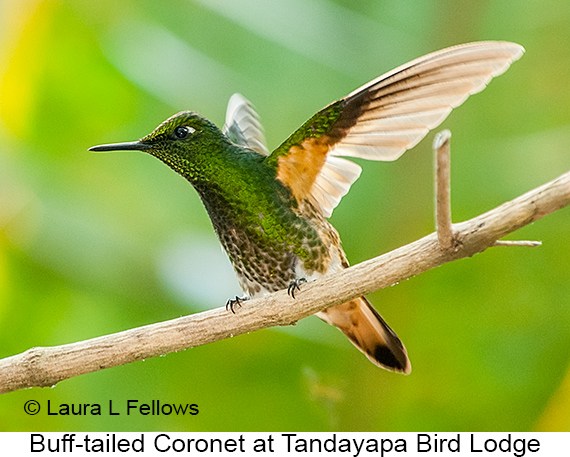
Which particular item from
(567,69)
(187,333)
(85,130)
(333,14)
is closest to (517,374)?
(567,69)

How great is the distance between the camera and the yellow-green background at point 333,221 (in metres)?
1.50

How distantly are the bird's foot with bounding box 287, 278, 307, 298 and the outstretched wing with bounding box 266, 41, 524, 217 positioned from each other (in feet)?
0.48

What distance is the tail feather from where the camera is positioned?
1.25 meters

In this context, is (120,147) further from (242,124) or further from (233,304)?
(242,124)

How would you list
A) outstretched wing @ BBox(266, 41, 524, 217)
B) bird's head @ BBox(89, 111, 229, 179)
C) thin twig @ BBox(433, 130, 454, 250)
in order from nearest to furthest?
thin twig @ BBox(433, 130, 454, 250), outstretched wing @ BBox(266, 41, 524, 217), bird's head @ BBox(89, 111, 229, 179)

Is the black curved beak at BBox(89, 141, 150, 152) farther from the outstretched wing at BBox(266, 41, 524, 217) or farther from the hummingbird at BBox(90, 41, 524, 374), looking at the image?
the outstretched wing at BBox(266, 41, 524, 217)

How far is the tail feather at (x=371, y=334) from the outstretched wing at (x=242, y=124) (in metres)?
0.48

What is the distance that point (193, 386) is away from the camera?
1.66 meters

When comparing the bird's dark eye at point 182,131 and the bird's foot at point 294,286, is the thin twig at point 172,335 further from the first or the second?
the bird's dark eye at point 182,131

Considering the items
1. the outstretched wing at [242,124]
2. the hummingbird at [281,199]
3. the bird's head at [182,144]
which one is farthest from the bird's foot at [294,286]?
the outstretched wing at [242,124]

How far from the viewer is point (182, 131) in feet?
4.16

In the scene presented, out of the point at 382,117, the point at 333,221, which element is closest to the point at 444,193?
the point at 382,117

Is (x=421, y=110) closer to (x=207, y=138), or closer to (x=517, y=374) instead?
(x=207, y=138)

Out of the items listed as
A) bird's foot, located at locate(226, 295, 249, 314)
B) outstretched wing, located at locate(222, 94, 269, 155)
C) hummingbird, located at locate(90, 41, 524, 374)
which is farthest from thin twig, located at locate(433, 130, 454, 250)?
outstretched wing, located at locate(222, 94, 269, 155)
